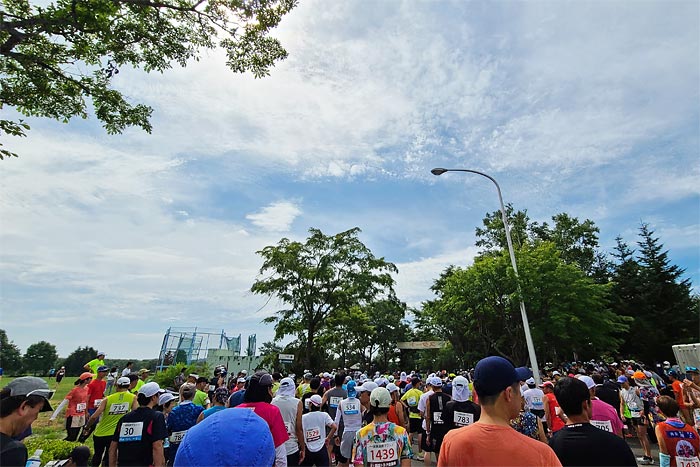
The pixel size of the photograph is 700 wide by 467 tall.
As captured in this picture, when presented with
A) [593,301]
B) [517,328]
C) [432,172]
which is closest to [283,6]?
[432,172]

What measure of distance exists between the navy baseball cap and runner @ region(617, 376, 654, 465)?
9.61 m

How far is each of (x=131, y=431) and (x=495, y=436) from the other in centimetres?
489

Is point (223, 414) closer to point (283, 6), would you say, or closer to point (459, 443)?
point (459, 443)

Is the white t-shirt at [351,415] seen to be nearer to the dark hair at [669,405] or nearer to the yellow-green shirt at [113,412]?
the yellow-green shirt at [113,412]

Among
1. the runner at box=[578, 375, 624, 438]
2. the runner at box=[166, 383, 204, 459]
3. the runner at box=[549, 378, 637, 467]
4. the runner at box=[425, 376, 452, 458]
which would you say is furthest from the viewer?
the runner at box=[425, 376, 452, 458]

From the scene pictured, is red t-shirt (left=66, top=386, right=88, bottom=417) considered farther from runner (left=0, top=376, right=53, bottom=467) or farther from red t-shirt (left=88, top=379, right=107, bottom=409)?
runner (left=0, top=376, right=53, bottom=467)

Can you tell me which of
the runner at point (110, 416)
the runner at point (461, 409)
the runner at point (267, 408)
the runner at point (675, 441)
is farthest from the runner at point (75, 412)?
the runner at point (675, 441)

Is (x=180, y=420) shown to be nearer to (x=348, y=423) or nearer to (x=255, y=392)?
(x=255, y=392)

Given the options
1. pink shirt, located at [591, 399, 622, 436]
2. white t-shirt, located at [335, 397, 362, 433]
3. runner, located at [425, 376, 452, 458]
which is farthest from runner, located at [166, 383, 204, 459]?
pink shirt, located at [591, 399, 622, 436]

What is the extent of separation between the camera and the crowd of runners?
1865 mm

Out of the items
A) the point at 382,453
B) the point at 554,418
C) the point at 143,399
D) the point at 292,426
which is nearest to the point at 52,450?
the point at 143,399

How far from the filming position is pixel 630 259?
126 ft

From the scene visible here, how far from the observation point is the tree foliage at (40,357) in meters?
79.5

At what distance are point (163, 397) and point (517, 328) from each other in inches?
954
